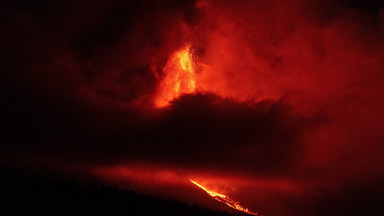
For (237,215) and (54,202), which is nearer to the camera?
(54,202)

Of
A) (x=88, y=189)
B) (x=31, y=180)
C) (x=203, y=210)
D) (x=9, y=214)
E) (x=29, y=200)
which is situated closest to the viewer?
(x=9, y=214)

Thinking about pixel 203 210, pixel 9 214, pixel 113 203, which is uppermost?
pixel 203 210

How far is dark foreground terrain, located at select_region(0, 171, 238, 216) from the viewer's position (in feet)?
171

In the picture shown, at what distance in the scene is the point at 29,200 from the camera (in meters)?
53.1

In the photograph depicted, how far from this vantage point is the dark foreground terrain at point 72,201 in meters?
52.1

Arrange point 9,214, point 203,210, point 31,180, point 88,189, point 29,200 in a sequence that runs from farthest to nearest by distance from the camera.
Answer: point 203,210 → point 88,189 → point 31,180 → point 29,200 → point 9,214

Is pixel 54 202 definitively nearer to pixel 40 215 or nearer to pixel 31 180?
pixel 40 215

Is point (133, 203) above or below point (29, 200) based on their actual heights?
above

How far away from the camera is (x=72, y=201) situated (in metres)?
57.2

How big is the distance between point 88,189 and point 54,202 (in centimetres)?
1347

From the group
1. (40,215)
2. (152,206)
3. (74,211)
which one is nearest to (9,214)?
(40,215)

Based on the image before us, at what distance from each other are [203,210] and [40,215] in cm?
3242

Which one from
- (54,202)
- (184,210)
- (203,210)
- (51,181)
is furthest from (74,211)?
(203,210)

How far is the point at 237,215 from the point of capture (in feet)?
265
